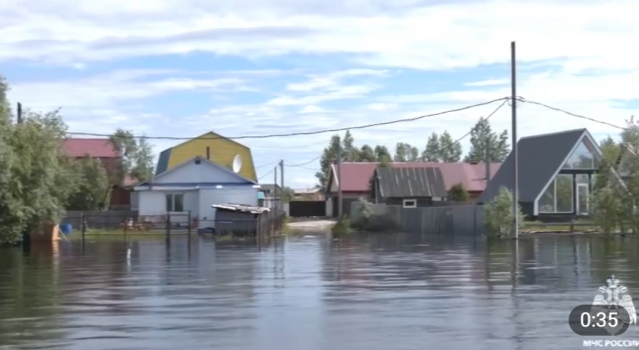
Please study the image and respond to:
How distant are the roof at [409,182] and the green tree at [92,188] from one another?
71.2 feet

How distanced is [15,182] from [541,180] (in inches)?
1223

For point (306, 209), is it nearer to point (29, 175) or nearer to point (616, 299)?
point (29, 175)

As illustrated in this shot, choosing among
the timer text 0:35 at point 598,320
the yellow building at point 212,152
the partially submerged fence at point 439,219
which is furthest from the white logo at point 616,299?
the yellow building at point 212,152

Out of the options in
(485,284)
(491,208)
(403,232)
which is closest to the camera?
(485,284)

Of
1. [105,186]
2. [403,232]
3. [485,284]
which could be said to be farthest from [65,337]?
[105,186]

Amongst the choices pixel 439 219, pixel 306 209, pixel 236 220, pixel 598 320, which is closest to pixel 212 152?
pixel 306 209

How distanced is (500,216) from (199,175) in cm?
2228

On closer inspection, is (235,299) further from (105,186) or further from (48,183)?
(105,186)

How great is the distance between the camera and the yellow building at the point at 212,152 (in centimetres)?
8549

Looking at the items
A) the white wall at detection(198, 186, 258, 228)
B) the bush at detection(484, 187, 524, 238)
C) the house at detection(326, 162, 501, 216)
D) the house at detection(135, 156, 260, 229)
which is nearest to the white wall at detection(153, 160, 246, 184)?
the house at detection(135, 156, 260, 229)

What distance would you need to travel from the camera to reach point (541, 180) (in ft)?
194

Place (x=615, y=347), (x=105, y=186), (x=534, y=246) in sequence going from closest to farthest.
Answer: (x=615, y=347) < (x=534, y=246) < (x=105, y=186)

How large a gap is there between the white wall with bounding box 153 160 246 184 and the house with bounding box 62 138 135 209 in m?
15.6

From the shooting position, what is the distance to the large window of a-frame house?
58.8 metres
